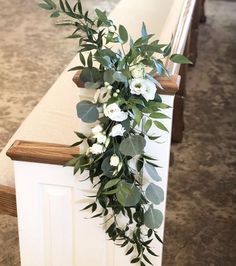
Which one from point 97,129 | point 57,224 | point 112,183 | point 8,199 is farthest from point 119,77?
point 8,199

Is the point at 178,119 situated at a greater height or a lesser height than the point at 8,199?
lesser

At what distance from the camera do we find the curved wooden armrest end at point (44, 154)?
127 cm

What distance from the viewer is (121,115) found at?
42.3 inches

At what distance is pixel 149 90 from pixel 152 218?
0.31m

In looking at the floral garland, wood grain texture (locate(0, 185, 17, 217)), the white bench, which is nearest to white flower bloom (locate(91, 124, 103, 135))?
the floral garland

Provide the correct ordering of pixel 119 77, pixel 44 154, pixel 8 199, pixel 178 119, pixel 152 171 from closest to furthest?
pixel 119 77
pixel 152 171
pixel 44 154
pixel 8 199
pixel 178 119

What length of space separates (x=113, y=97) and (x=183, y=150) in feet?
4.87

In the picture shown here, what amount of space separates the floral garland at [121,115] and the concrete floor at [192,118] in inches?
29.1

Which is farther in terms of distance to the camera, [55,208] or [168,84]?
[55,208]

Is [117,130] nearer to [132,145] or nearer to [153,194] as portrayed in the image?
[132,145]

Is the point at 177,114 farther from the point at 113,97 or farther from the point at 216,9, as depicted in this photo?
the point at 216,9

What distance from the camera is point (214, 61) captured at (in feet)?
11.4

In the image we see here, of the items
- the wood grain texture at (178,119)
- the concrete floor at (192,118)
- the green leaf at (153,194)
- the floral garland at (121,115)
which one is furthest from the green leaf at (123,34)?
the wood grain texture at (178,119)

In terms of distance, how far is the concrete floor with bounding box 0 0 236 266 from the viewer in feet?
6.43
